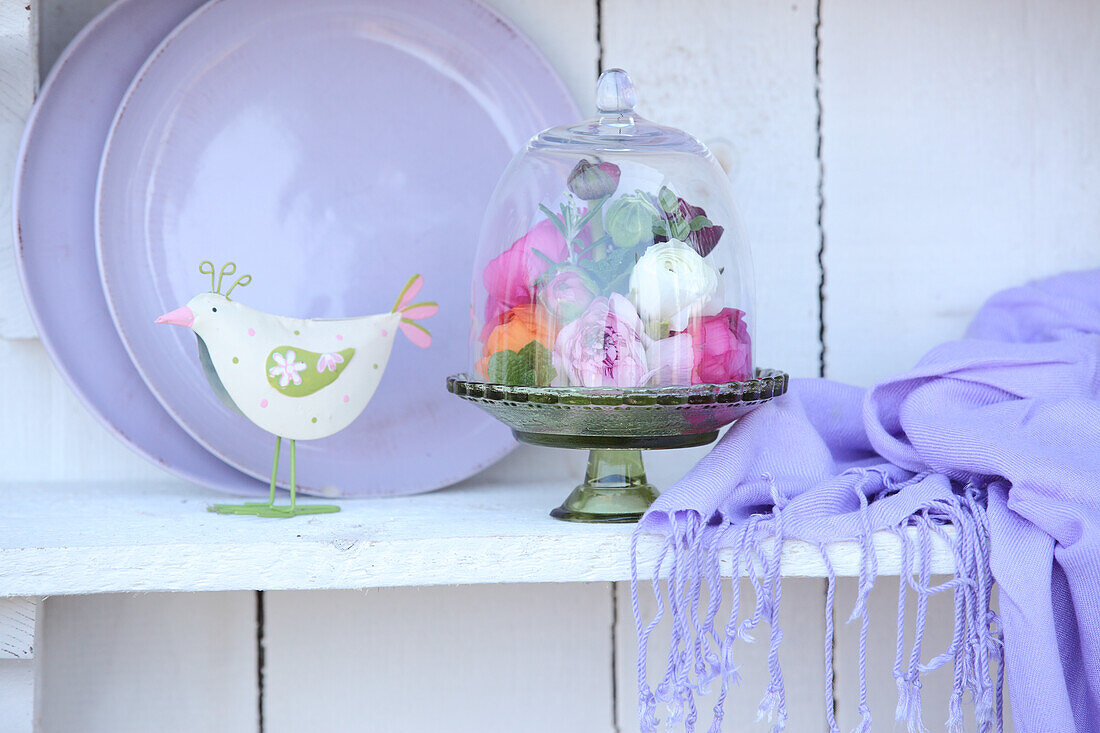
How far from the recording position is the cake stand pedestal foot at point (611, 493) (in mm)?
552

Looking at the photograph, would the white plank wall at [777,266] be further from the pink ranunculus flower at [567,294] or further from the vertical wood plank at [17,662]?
the pink ranunculus flower at [567,294]

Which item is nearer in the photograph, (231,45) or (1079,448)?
(1079,448)

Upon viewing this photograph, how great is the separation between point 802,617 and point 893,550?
0.26 meters

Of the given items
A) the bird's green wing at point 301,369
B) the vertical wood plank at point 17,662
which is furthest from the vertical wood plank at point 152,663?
the bird's green wing at point 301,369

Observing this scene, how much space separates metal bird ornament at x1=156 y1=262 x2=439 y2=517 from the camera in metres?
0.55

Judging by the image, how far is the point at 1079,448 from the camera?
51cm

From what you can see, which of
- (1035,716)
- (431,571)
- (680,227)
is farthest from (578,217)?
(1035,716)

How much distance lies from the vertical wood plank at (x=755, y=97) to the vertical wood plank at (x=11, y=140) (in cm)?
41

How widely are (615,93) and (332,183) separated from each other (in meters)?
0.23

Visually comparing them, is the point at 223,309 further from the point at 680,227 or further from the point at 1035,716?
the point at 1035,716

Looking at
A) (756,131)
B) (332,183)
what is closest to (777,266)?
(756,131)

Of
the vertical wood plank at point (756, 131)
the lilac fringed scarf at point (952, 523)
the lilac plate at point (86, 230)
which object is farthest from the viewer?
the vertical wood plank at point (756, 131)

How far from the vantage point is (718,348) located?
51 centimetres

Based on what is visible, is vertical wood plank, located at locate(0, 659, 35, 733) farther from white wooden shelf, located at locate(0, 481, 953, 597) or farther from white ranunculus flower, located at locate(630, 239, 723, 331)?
white ranunculus flower, located at locate(630, 239, 723, 331)
